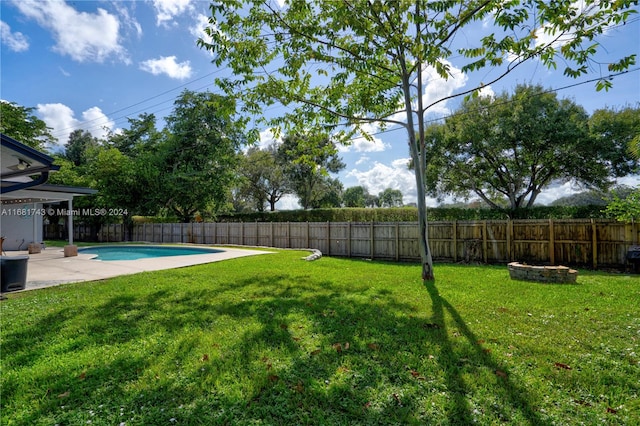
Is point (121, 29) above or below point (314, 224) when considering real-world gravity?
above

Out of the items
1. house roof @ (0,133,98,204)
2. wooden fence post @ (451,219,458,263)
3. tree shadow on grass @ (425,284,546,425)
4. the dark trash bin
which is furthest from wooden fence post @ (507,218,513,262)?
the dark trash bin

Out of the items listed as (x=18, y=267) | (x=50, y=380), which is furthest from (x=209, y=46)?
(x=50, y=380)

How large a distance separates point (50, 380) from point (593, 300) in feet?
24.6

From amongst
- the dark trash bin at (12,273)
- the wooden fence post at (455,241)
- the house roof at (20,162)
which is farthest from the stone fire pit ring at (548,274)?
the dark trash bin at (12,273)

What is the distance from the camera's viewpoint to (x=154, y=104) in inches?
925

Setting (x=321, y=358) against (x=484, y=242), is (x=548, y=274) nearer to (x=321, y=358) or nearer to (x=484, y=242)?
(x=484, y=242)

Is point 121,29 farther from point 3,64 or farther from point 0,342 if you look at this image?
point 0,342

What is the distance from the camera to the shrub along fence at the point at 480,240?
958 centimetres

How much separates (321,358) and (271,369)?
0.52 metres

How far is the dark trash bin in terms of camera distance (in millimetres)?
6111

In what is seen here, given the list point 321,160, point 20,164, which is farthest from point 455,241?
point 321,160

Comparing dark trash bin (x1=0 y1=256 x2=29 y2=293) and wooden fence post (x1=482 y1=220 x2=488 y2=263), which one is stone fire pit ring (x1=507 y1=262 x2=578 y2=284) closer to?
wooden fence post (x1=482 y1=220 x2=488 y2=263)

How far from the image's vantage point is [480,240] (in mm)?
11227

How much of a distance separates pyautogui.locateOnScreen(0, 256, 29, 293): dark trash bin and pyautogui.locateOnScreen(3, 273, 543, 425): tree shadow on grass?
9.41 feet
